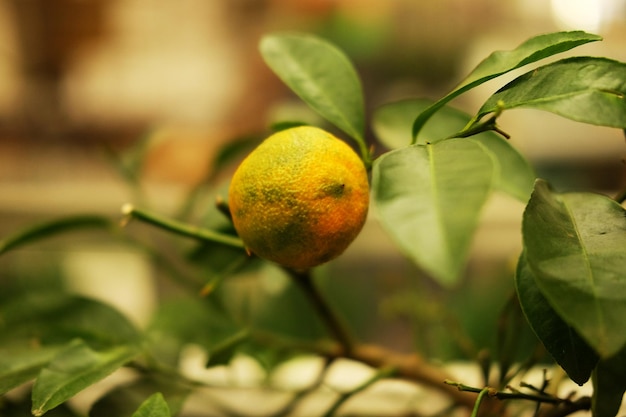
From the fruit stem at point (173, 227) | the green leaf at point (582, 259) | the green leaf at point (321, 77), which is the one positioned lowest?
the fruit stem at point (173, 227)

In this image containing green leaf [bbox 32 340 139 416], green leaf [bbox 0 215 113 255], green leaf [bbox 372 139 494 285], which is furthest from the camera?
green leaf [bbox 0 215 113 255]

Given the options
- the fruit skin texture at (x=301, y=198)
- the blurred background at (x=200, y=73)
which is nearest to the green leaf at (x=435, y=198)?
the fruit skin texture at (x=301, y=198)

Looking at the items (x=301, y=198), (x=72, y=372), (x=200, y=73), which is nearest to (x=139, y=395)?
(x=72, y=372)

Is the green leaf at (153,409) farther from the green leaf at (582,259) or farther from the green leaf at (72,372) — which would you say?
the green leaf at (582,259)

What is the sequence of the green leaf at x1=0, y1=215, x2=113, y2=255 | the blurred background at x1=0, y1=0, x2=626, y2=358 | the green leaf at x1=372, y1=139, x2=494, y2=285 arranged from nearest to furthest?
the green leaf at x1=372, y1=139, x2=494, y2=285, the green leaf at x1=0, y1=215, x2=113, y2=255, the blurred background at x1=0, y1=0, x2=626, y2=358

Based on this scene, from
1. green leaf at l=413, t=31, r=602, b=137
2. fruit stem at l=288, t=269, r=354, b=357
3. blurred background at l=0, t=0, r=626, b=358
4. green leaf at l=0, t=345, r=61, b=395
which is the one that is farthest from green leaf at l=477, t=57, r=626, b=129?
blurred background at l=0, t=0, r=626, b=358

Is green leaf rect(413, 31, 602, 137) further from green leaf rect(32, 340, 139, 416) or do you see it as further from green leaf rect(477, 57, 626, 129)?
green leaf rect(32, 340, 139, 416)

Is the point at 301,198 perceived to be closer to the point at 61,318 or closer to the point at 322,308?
the point at 322,308
